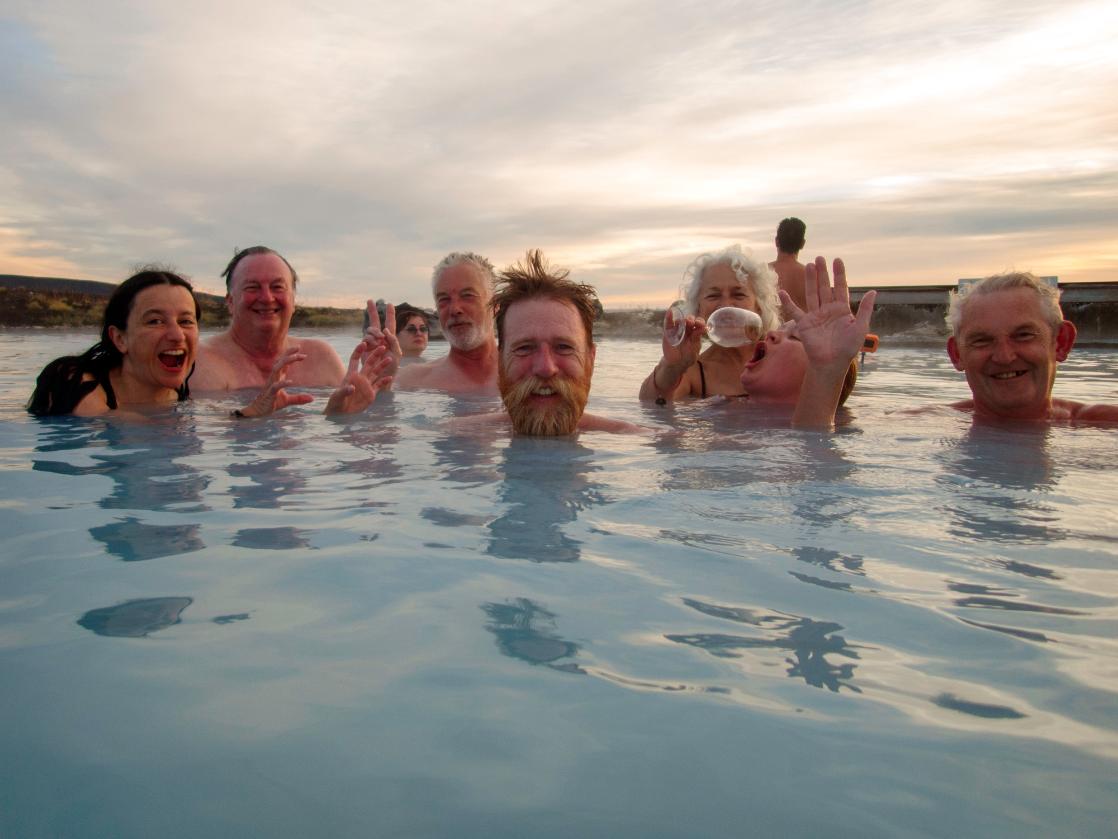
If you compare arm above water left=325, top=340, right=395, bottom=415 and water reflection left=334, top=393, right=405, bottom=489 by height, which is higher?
arm above water left=325, top=340, right=395, bottom=415

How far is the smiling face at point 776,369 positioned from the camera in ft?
20.4

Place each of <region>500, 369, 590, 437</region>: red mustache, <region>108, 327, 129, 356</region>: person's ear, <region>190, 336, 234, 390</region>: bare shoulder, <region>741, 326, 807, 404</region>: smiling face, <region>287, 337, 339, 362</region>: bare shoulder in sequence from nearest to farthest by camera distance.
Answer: <region>500, 369, 590, 437</region>: red mustache → <region>108, 327, 129, 356</region>: person's ear → <region>741, 326, 807, 404</region>: smiling face → <region>190, 336, 234, 390</region>: bare shoulder → <region>287, 337, 339, 362</region>: bare shoulder

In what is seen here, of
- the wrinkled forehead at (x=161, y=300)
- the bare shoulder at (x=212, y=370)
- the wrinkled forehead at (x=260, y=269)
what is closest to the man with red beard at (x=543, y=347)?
the wrinkled forehead at (x=161, y=300)

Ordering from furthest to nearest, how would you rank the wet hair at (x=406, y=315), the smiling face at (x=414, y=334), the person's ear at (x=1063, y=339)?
the wet hair at (x=406, y=315) < the smiling face at (x=414, y=334) < the person's ear at (x=1063, y=339)

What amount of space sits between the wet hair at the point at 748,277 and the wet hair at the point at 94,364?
3558mm

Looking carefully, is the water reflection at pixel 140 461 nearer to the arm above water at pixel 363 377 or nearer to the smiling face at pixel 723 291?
the arm above water at pixel 363 377

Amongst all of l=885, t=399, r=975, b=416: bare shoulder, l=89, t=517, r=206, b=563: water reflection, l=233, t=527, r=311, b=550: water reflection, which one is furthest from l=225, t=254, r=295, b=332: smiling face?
l=233, t=527, r=311, b=550: water reflection

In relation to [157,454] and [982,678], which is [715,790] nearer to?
[982,678]

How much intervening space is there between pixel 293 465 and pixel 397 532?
4.83 ft

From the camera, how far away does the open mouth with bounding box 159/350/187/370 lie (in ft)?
19.3

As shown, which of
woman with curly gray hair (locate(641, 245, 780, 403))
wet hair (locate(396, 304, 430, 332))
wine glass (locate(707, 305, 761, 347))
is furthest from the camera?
wet hair (locate(396, 304, 430, 332))

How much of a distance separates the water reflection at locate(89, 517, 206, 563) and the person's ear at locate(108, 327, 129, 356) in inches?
129

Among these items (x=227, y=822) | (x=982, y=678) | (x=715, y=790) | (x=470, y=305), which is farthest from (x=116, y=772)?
(x=470, y=305)

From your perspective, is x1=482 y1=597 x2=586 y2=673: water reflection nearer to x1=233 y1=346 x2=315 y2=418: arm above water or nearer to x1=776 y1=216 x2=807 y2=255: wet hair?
x1=233 y1=346 x2=315 y2=418: arm above water
